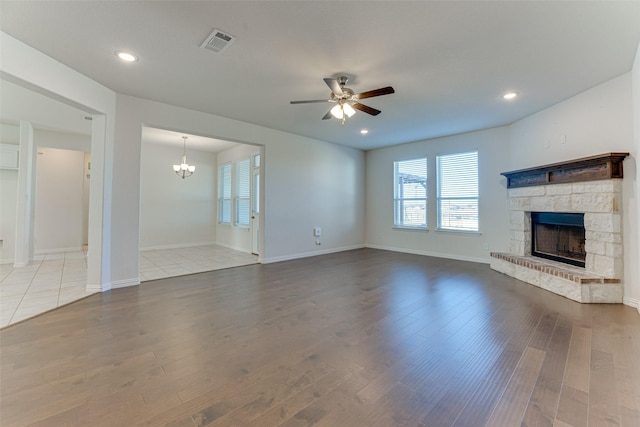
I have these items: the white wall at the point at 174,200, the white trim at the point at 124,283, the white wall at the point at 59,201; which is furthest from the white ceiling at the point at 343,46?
the white wall at the point at 59,201

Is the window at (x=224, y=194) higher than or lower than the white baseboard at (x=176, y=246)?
higher

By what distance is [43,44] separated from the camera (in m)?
2.63

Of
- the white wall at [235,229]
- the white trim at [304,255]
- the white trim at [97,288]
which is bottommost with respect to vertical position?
the white trim at [97,288]

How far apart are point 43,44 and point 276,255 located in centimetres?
443

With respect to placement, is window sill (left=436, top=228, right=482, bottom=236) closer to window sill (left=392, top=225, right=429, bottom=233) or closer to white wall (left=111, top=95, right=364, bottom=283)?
window sill (left=392, top=225, right=429, bottom=233)

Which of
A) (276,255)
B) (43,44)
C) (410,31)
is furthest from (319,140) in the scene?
(43,44)

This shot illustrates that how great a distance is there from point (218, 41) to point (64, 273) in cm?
468

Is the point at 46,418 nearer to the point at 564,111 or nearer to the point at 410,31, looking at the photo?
the point at 410,31

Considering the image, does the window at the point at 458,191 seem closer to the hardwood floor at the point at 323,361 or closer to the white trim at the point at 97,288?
the hardwood floor at the point at 323,361

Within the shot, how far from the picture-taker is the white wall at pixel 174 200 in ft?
23.4

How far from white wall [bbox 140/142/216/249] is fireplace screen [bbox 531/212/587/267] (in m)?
8.09

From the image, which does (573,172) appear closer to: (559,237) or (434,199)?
(559,237)

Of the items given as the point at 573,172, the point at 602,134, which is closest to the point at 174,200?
the point at 573,172

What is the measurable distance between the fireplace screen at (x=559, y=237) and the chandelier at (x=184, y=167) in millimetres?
7609
